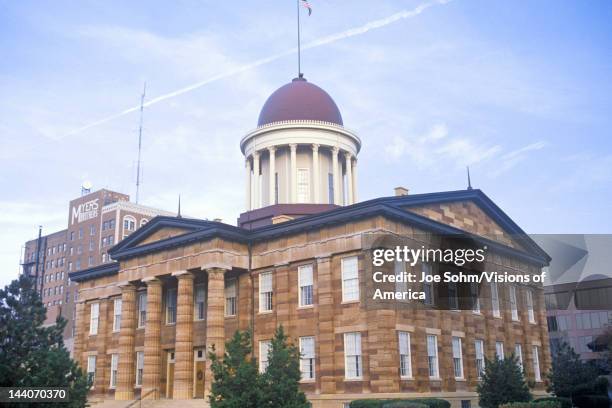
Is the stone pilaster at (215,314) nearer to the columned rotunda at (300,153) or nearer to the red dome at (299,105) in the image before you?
the columned rotunda at (300,153)

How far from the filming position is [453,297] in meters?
40.1

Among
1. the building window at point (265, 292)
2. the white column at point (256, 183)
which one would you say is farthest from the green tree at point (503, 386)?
the white column at point (256, 183)

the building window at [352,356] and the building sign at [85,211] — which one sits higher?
the building sign at [85,211]

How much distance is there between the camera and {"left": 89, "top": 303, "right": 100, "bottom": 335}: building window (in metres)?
49.7

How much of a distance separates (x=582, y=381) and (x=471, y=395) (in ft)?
46.5

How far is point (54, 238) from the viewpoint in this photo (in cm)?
13175

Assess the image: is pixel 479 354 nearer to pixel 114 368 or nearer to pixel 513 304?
pixel 513 304

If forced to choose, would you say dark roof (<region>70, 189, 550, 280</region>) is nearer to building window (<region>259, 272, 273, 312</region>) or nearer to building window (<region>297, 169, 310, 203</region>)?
building window (<region>259, 272, 273, 312</region>)

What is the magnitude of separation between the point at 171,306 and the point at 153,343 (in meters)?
3.32

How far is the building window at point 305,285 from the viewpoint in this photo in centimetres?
3691

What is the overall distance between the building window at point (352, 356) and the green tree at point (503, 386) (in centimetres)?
627

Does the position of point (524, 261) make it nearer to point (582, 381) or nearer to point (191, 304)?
point (582, 381)

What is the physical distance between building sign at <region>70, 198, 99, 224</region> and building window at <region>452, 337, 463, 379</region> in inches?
3815

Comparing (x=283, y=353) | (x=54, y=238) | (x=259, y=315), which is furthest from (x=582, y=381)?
(x=54, y=238)
